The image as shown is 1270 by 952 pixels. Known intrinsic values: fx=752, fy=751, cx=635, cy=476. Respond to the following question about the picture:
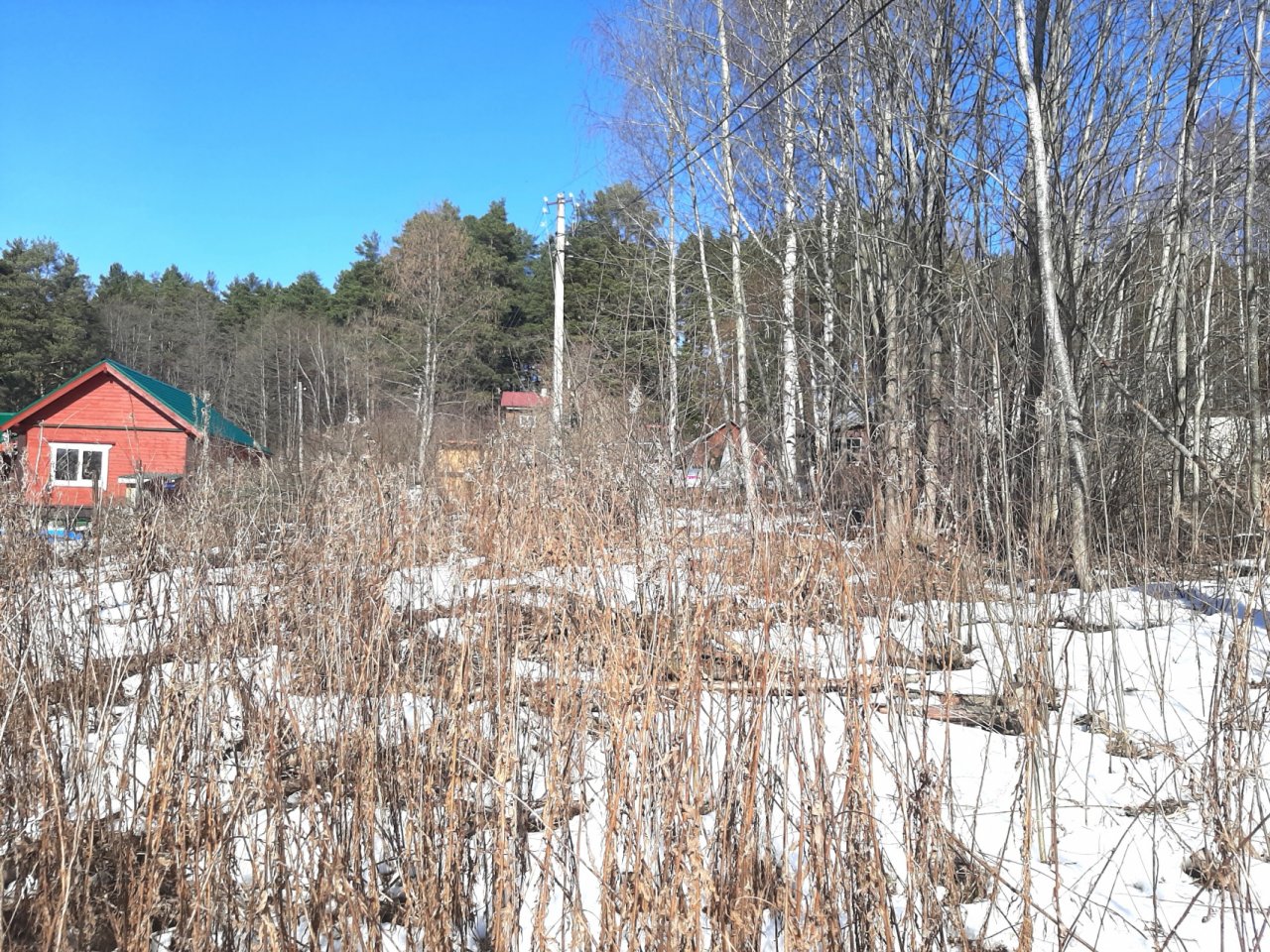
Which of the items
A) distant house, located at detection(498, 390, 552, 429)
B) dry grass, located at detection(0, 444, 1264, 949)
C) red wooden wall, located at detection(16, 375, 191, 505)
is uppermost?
red wooden wall, located at detection(16, 375, 191, 505)

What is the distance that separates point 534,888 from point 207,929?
711 mm

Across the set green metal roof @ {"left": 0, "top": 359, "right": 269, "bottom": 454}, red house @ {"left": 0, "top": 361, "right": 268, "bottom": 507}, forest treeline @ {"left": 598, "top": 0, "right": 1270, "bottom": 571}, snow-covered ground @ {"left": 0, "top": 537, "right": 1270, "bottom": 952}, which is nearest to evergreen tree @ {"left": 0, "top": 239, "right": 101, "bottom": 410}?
green metal roof @ {"left": 0, "top": 359, "right": 269, "bottom": 454}

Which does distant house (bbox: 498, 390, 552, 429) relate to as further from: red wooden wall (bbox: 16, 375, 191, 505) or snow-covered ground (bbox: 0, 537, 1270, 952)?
red wooden wall (bbox: 16, 375, 191, 505)

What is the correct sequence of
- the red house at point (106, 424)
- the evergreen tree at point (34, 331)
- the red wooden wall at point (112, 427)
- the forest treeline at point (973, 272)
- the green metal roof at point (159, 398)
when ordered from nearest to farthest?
the forest treeline at point (973, 272) → the green metal roof at point (159, 398) → the red house at point (106, 424) → the red wooden wall at point (112, 427) → the evergreen tree at point (34, 331)

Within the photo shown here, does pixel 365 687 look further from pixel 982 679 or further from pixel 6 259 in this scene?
pixel 6 259

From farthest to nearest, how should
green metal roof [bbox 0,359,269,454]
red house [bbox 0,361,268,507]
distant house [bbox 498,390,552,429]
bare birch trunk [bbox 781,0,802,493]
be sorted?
1. red house [bbox 0,361,268,507]
2. green metal roof [bbox 0,359,269,454]
3. distant house [bbox 498,390,552,429]
4. bare birch trunk [bbox 781,0,802,493]

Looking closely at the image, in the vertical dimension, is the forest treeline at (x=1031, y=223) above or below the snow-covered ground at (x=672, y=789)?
above

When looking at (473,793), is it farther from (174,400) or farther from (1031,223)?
(174,400)

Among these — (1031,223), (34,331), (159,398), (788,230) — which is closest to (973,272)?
(1031,223)

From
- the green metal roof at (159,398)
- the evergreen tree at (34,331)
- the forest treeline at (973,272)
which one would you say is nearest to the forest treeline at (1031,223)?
the forest treeline at (973,272)

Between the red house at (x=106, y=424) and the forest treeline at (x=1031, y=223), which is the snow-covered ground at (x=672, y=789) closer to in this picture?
the forest treeline at (x=1031, y=223)

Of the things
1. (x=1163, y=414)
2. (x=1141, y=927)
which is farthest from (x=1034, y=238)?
(x=1141, y=927)

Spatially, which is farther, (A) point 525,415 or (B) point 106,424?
(B) point 106,424

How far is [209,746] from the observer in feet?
5.62
